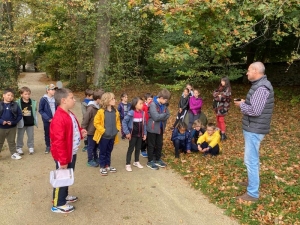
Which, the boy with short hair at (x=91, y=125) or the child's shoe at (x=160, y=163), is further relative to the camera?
the child's shoe at (x=160, y=163)

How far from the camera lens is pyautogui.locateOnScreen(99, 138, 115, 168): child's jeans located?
6.09m

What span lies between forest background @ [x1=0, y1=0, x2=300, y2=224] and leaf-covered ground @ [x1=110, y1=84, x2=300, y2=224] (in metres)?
0.02

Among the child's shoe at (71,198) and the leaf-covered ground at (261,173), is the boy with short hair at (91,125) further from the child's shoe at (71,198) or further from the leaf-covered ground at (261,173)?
the leaf-covered ground at (261,173)

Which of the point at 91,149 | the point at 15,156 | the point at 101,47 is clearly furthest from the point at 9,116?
the point at 101,47

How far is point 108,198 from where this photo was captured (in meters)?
5.12

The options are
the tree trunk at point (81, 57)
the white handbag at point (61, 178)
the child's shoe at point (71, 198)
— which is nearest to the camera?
the white handbag at point (61, 178)

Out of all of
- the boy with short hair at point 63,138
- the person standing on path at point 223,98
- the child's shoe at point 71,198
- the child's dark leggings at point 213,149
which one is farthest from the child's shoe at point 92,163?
the person standing on path at point 223,98

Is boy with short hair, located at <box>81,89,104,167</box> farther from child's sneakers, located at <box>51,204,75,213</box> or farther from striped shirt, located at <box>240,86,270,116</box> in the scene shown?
striped shirt, located at <box>240,86,270,116</box>

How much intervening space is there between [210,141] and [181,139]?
73cm

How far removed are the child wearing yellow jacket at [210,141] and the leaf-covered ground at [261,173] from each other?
0.61 ft

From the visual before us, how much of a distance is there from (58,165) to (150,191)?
5.94ft

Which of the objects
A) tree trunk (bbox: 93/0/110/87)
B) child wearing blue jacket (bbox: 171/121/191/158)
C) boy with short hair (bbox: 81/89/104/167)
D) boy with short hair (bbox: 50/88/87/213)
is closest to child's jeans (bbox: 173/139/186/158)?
child wearing blue jacket (bbox: 171/121/191/158)

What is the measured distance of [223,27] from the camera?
21.2 feet

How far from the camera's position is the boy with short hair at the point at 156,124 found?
6.34 metres
